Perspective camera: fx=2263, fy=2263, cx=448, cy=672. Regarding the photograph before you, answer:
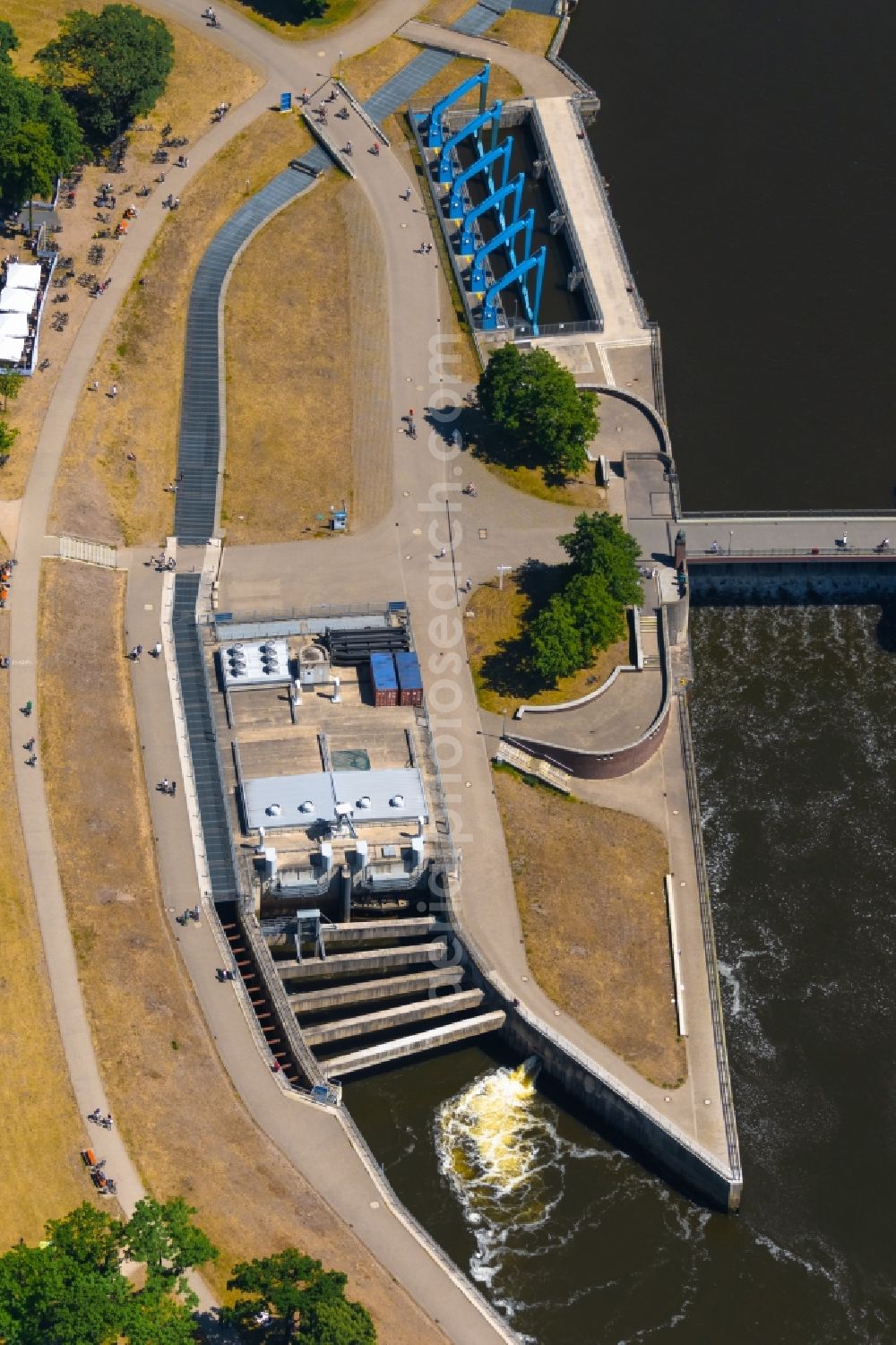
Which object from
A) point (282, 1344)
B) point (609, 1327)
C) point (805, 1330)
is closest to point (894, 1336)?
point (805, 1330)

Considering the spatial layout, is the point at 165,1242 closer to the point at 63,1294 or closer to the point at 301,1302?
the point at 63,1294

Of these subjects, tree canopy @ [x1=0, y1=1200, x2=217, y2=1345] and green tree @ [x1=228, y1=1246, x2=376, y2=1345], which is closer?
tree canopy @ [x1=0, y1=1200, x2=217, y2=1345]

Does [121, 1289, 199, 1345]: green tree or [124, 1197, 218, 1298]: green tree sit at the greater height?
[124, 1197, 218, 1298]: green tree

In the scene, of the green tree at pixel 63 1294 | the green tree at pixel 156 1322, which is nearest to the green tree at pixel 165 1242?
the green tree at pixel 156 1322

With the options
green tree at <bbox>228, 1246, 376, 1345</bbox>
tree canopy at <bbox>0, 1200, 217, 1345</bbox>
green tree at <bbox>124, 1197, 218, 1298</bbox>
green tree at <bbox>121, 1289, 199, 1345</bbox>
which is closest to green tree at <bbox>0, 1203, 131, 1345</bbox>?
tree canopy at <bbox>0, 1200, 217, 1345</bbox>

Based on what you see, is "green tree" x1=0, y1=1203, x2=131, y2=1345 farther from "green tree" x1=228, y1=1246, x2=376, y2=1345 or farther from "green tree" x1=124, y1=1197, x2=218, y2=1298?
"green tree" x1=228, y1=1246, x2=376, y2=1345

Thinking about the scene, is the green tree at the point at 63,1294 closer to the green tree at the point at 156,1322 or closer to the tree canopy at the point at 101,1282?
the tree canopy at the point at 101,1282
